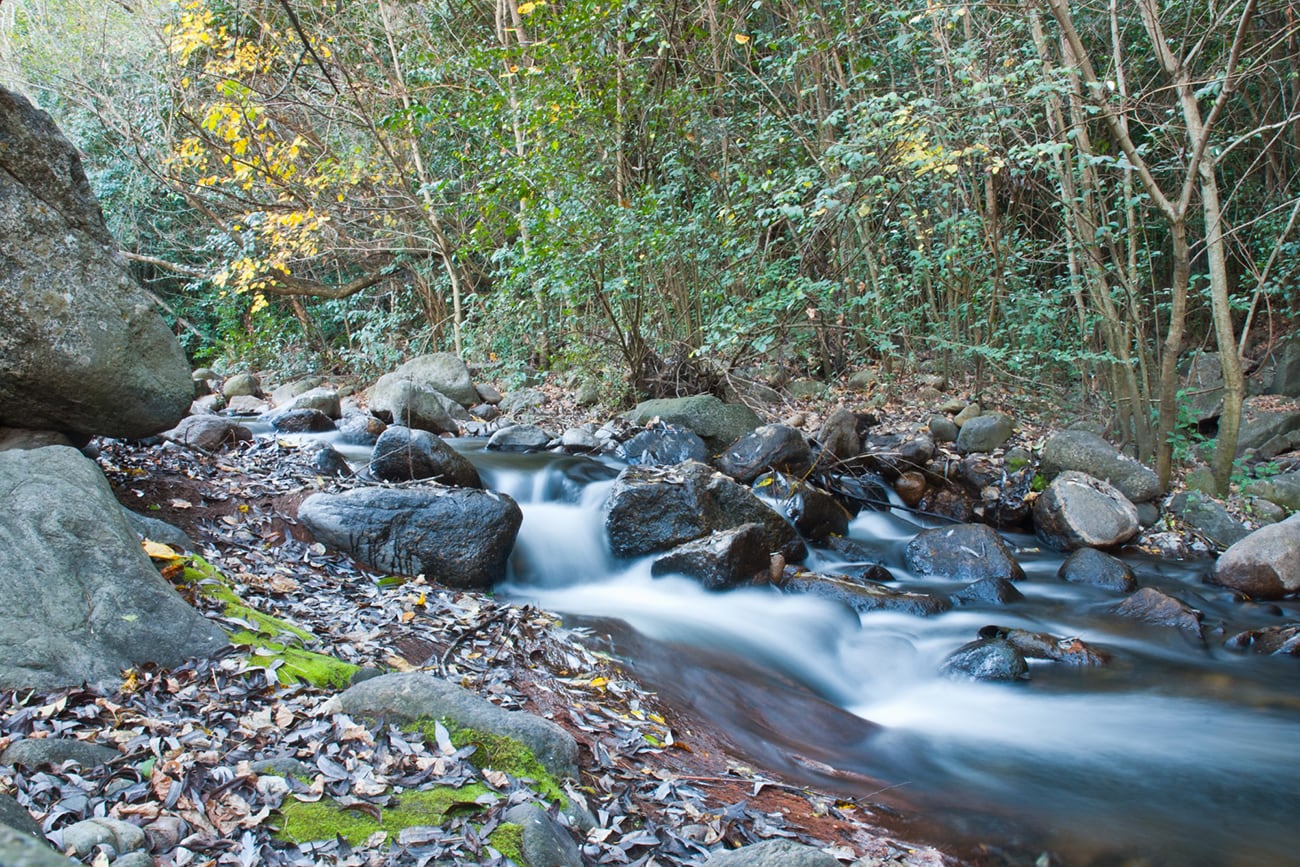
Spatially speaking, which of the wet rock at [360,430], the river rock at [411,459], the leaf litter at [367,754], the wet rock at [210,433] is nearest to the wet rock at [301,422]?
the wet rock at [360,430]

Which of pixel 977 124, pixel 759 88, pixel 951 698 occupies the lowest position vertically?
pixel 951 698

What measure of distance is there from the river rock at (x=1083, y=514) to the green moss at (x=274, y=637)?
7.58 meters

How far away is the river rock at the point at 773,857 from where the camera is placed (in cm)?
264

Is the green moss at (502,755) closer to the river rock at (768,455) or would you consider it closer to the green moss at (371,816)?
the green moss at (371,816)

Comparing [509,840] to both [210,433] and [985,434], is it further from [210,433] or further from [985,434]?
[985,434]

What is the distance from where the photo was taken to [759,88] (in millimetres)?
13164

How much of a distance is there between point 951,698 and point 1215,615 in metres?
2.98

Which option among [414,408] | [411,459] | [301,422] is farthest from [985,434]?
[301,422]

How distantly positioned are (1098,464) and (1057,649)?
3.70 metres

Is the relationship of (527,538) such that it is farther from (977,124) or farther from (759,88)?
(759,88)

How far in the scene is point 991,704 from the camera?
578cm

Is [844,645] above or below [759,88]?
below

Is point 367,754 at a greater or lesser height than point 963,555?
greater

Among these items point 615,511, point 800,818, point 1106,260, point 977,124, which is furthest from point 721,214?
point 800,818
